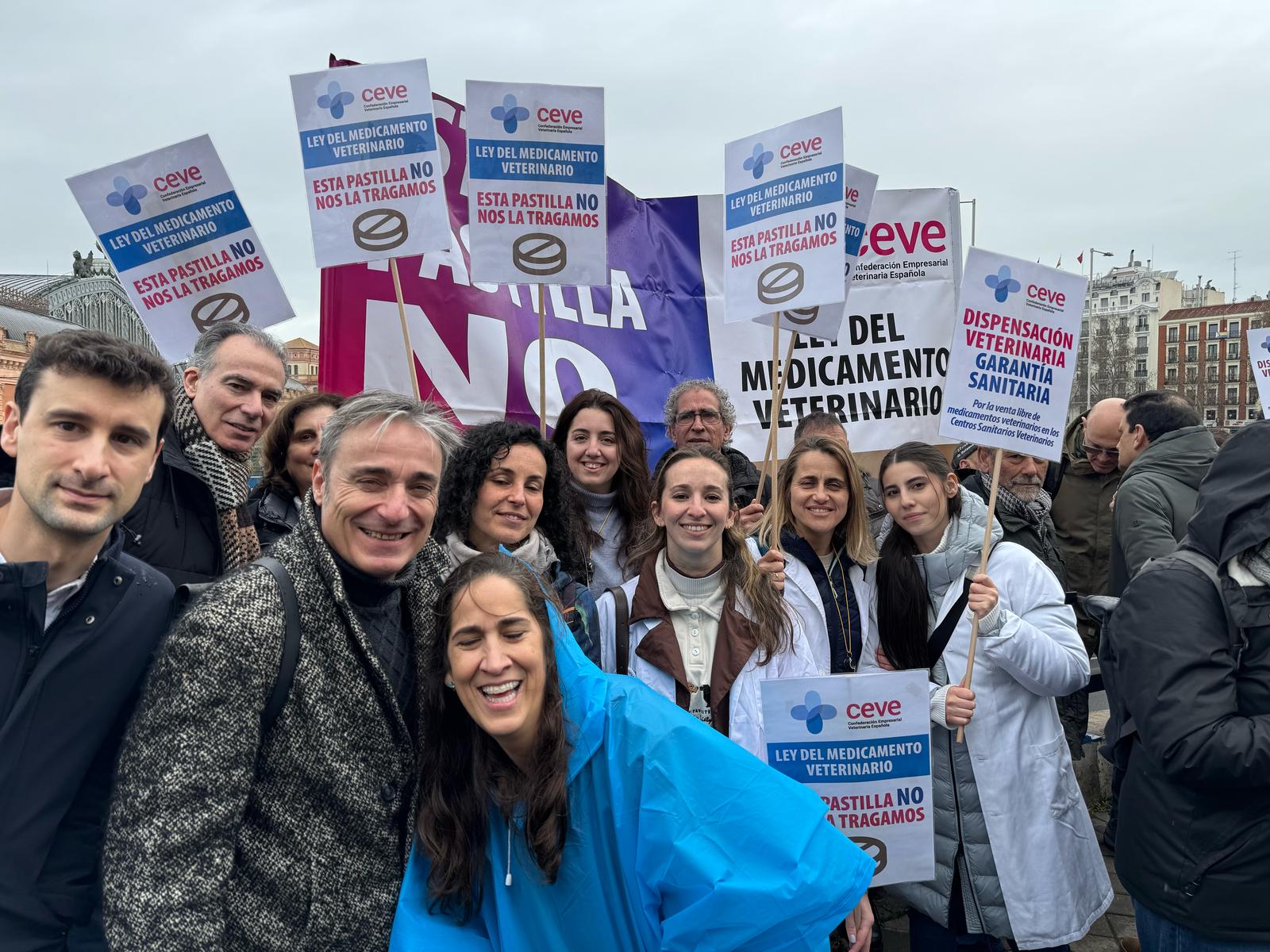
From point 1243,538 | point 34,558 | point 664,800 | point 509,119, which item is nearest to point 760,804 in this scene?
point 664,800

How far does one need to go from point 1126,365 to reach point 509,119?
124723 millimetres

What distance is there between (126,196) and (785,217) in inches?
112

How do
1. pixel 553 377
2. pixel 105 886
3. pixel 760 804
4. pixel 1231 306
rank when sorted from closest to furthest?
Answer: pixel 105 886, pixel 760 804, pixel 553 377, pixel 1231 306

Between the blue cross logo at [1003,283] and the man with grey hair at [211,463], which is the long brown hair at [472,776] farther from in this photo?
the blue cross logo at [1003,283]

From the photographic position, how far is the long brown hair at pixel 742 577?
3.16 metres

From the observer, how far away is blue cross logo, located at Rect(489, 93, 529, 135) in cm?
440

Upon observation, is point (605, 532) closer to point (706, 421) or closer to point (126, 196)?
point (706, 421)

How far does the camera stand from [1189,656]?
2.34 m

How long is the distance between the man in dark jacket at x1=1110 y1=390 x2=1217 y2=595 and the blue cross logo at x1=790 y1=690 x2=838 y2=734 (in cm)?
199

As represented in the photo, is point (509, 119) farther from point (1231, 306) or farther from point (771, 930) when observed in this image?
point (1231, 306)

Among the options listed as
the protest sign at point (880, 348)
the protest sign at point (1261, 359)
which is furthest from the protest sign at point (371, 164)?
the protest sign at point (1261, 359)

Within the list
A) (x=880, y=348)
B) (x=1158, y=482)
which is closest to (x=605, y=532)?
(x=1158, y=482)

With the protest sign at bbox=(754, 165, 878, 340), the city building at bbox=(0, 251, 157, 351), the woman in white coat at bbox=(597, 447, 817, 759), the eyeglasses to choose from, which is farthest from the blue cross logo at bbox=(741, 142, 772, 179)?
the city building at bbox=(0, 251, 157, 351)

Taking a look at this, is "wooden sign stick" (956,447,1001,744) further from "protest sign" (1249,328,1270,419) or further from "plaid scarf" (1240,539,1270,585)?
"protest sign" (1249,328,1270,419)
